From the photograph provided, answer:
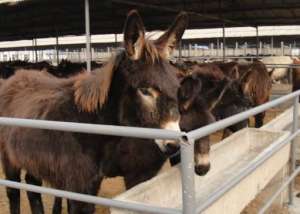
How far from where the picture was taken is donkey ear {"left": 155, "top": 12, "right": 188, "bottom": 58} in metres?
2.79

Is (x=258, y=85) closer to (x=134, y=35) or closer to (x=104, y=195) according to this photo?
(x=104, y=195)

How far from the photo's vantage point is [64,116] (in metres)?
2.92

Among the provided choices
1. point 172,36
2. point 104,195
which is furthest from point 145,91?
point 104,195

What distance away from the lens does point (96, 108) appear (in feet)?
9.20

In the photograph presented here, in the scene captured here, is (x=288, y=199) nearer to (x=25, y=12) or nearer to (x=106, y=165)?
Answer: (x=106, y=165)

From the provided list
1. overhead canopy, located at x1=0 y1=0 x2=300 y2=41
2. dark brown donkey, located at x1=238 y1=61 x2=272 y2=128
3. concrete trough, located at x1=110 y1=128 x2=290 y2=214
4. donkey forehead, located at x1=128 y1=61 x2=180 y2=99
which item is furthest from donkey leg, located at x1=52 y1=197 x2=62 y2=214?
overhead canopy, located at x1=0 y1=0 x2=300 y2=41

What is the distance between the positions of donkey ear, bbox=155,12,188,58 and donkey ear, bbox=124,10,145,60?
28 cm

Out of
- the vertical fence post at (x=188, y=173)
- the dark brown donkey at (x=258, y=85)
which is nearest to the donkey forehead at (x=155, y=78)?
the vertical fence post at (x=188, y=173)

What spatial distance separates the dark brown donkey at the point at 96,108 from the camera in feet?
7.89

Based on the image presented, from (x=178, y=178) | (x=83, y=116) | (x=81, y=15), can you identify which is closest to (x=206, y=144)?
(x=178, y=178)

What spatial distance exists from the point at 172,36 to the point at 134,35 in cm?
50

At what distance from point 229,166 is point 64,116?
6.02 feet

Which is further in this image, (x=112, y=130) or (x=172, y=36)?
(x=172, y=36)

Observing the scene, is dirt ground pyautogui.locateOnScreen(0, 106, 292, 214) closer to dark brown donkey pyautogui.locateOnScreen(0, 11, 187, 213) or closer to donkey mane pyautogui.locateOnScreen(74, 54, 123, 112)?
dark brown donkey pyautogui.locateOnScreen(0, 11, 187, 213)
